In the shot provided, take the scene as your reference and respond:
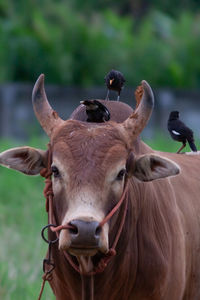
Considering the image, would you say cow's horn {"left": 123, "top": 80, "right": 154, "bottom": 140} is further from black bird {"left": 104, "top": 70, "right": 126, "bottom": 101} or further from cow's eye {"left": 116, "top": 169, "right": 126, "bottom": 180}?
Result: black bird {"left": 104, "top": 70, "right": 126, "bottom": 101}

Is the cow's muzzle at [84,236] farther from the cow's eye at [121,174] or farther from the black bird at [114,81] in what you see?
the black bird at [114,81]

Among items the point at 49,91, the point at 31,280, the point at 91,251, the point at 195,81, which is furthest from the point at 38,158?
the point at 195,81

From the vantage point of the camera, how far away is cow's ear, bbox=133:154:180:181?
17.1 feet

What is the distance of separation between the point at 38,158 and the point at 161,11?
20.2 m

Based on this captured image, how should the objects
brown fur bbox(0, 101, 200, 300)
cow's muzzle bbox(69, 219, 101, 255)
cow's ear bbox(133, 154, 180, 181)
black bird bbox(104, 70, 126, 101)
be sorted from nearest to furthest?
cow's muzzle bbox(69, 219, 101, 255) → brown fur bbox(0, 101, 200, 300) → cow's ear bbox(133, 154, 180, 181) → black bird bbox(104, 70, 126, 101)

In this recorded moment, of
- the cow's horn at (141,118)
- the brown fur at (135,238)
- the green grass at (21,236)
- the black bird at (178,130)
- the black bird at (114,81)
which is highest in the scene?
the black bird at (114,81)

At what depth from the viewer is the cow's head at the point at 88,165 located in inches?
185

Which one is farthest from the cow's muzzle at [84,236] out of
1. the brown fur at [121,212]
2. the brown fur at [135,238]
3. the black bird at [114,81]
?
the black bird at [114,81]

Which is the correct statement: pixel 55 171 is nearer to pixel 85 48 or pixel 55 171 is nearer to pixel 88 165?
pixel 88 165

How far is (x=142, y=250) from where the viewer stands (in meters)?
5.45

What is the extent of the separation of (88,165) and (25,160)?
574mm

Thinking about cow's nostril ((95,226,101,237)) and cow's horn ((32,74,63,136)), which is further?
cow's horn ((32,74,63,136))

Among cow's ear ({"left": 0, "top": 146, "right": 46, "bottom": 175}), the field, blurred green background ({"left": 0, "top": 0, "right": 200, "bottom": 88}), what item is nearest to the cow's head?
cow's ear ({"left": 0, "top": 146, "right": 46, "bottom": 175})

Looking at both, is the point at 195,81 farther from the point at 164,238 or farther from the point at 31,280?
the point at 164,238
